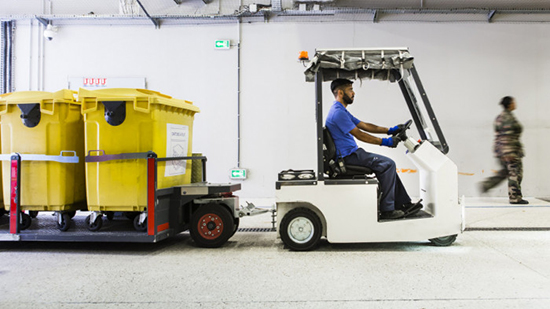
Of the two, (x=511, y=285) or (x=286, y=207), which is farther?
(x=286, y=207)

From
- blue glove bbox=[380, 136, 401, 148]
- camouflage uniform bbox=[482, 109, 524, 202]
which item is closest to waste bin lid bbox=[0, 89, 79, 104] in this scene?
blue glove bbox=[380, 136, 401, 148]

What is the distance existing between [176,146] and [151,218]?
3.28ft

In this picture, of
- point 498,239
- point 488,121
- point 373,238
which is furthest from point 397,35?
point 373,238

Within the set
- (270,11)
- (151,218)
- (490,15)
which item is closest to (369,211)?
(151,218)

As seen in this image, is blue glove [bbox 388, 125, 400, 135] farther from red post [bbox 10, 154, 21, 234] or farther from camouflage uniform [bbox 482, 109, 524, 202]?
red post [bbox 10, 154, 21, 234]

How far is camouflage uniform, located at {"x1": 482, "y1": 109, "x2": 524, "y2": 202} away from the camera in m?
7.39

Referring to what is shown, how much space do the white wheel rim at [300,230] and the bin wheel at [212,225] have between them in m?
0.69

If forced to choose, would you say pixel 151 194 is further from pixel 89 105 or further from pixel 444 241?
pixel 444 241

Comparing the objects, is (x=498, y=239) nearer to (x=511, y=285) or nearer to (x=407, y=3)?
(x=511, y=285)

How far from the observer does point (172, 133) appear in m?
4.89

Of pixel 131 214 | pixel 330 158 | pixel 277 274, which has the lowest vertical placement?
pixel 277 274

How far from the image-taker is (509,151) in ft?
24.7

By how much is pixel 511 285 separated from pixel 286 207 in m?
2.24

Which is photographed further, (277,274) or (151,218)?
(151,218)
